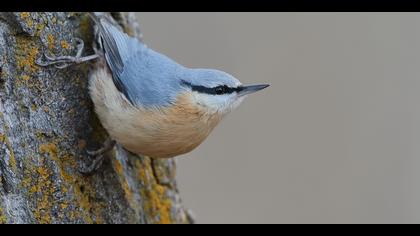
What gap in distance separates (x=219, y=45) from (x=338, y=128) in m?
1.42

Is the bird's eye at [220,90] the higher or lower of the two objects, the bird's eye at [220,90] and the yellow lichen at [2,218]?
the higher

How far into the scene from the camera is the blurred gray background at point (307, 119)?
5996 mm

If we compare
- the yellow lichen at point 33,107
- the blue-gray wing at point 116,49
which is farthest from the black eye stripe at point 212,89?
the yellow lichen at point 33,107

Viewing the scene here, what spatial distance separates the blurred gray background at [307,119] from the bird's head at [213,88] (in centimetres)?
252

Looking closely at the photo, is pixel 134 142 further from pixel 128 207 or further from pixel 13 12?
pixel 13 12

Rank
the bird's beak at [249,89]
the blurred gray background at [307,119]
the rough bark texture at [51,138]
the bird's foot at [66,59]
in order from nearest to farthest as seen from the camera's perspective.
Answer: the rough bark texture at [51,138], the bird's foot at [66,59], the bird's beak at [249,89], the blurred gray background at [307,119]

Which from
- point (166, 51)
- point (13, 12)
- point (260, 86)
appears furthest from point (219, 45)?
point (13, 12)

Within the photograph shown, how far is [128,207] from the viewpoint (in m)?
3.38

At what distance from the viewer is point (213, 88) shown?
129 inches

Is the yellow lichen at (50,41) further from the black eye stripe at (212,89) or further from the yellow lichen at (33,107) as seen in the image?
the black eye stripe at (212,89)

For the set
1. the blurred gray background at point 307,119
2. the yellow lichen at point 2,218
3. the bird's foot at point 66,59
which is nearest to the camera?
the yellow lichen at point 2,218

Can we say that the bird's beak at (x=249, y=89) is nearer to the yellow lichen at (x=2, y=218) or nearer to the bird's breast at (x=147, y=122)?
the bird's breast at (x=147, y=122)

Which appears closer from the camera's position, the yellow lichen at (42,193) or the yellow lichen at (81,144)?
the yellow lichen at (42,193)

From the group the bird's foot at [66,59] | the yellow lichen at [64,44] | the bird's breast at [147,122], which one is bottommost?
the bird's breast at [147,122]
